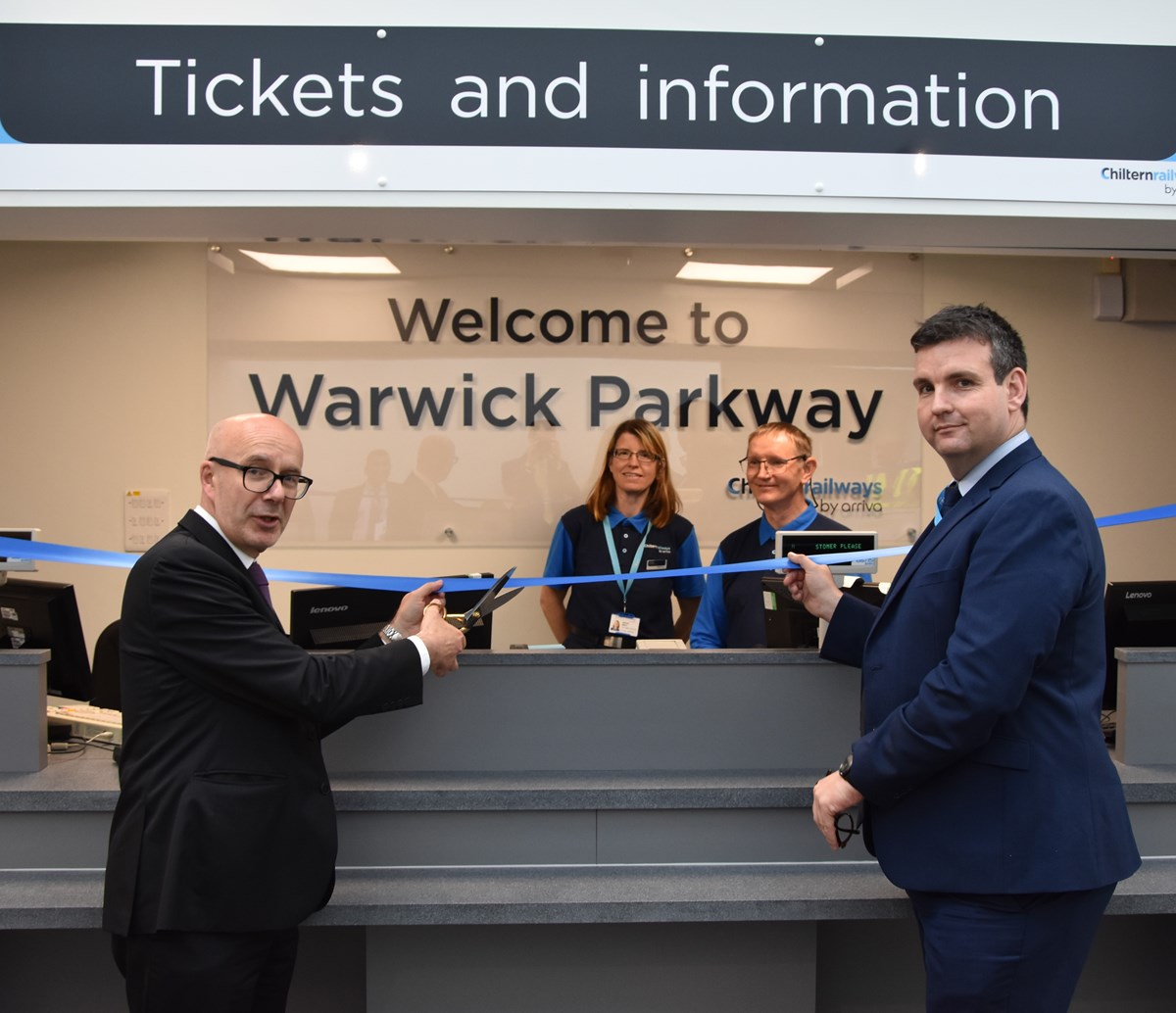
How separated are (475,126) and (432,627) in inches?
47.8

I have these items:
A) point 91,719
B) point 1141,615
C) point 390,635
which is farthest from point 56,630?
point 1141,615

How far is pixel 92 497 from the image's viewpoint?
5191 millimetres

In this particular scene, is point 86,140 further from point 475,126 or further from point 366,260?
point 366,260

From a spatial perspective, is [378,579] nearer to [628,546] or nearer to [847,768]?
[847,768]

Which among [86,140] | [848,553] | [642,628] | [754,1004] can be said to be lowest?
[754,1004]

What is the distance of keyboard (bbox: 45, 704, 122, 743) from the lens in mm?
3006

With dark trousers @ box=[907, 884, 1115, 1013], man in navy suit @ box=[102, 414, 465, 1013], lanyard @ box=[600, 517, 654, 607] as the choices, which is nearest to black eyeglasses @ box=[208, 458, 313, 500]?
man in navy suit @ box=[102, 414, 465, 1013]

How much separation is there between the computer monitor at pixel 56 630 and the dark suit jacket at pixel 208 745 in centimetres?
112

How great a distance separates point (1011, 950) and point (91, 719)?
96.7 inches

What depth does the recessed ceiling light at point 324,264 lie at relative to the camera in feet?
17.0

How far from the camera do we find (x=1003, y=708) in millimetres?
1792

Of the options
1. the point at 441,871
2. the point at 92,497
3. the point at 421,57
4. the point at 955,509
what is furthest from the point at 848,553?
the point at 92,497

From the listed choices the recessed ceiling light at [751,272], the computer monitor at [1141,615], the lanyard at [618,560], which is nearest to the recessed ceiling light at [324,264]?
the recessed ceiling light at [751,272]

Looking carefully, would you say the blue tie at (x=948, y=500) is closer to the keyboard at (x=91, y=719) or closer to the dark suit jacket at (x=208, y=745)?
the dark suit jacket at (x=208, y=745)
